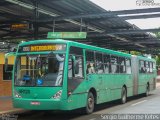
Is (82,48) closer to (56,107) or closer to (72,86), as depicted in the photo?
(72,86)

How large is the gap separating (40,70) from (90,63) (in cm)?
281

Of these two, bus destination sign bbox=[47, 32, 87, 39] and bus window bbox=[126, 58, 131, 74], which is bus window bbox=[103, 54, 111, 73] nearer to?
bus destination sign bbox=[47, 32, 87, 39]

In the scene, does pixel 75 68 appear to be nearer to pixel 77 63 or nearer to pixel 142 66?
pixel 77 63

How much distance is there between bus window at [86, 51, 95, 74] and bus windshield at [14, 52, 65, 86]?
6.72ft

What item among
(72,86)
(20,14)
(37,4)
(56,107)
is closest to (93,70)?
(72,86)

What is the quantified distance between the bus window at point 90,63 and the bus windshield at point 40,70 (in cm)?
205

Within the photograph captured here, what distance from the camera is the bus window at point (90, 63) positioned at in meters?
15.1

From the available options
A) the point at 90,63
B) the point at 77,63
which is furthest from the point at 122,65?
the point at 77,63

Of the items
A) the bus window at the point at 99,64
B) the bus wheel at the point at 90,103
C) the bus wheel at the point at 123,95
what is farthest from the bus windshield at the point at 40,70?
the bus wheel at the point at 123,95

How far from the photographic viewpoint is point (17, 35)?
97.2 ft

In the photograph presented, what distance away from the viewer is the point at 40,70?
13.2 meters

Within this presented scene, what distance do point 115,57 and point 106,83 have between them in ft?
6.98

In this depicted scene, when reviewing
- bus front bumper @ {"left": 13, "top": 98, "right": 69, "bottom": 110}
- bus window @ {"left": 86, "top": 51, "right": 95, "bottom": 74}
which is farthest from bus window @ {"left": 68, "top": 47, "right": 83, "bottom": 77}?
bus front bumper @ {"left": 13, "top": 98, "right": 69, "bottom": 110}

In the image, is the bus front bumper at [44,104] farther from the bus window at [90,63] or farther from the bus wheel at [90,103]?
the bus window at [90,63]
